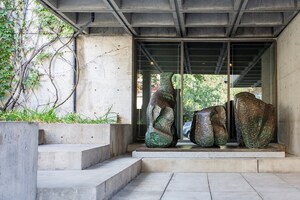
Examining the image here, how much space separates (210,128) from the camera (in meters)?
7.48

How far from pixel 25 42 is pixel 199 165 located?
4915 millimetres

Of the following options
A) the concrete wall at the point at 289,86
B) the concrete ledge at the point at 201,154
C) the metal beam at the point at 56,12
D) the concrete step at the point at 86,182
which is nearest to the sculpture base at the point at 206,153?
the concrete ledge at the point at 201,154

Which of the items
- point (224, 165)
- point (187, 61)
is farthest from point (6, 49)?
point (224, 165)

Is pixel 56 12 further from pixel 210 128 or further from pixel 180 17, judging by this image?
pixel 210 128

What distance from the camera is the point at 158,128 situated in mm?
7426

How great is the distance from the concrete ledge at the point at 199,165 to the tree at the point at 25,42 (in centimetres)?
302

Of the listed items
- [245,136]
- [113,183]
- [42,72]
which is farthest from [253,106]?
[42,72]

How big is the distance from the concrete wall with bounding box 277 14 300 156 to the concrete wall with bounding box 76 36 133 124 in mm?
3318

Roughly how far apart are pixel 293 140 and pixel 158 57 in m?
3.60

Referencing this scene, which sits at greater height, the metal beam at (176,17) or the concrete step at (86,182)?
the metal beam at (176,17)

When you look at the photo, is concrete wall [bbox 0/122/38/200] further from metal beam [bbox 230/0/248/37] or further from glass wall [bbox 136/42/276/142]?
glass wall [bbox 136/42/276/142]

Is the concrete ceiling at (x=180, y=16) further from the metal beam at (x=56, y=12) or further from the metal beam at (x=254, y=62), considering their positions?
the metal beam at (x=254, y=62)

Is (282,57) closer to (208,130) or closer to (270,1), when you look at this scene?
(270,1)

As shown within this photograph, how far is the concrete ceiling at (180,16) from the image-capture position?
7.14 m
